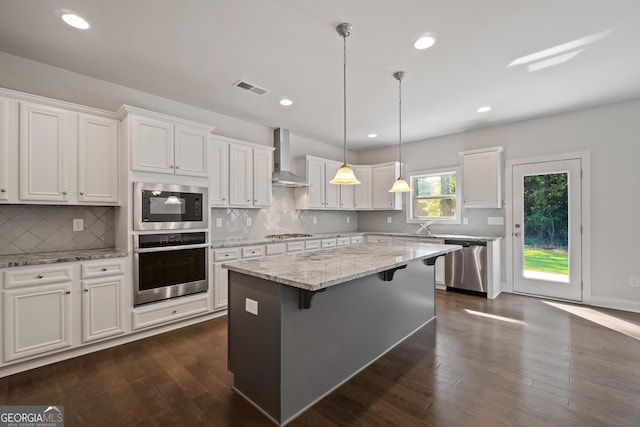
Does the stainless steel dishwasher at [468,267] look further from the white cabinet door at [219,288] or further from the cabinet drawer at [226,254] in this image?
the white cabinet door at [219,288]

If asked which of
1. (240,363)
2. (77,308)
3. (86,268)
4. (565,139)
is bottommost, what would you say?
(240,363)

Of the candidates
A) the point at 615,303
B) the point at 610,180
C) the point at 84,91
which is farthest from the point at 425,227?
the point at 84,91

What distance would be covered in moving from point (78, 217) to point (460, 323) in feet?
14.6

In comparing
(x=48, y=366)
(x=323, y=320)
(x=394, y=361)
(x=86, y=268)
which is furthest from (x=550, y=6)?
(x=48, y=366)

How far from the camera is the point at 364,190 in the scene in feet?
20.2

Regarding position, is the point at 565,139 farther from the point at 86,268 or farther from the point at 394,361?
the point at 86,268

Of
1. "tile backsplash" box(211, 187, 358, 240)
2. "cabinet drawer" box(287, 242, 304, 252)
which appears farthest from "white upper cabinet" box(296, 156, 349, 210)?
"cabinet drawer" box(287, 242, 304, 252)

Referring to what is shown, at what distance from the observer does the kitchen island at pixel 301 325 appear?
5.88ft

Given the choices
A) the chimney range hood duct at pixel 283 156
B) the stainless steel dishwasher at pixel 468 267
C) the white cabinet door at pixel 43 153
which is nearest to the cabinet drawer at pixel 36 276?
the white cabinet door at pixel 43 153

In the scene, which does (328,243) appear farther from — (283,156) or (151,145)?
(151,145)

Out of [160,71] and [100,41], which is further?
[160,71]

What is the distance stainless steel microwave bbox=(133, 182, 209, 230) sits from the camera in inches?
118

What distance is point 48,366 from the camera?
250 centimetres

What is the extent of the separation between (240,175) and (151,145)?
1254 mm
